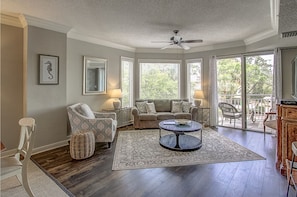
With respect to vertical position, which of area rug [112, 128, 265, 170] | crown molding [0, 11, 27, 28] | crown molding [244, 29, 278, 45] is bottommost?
area rug [112, 128, 265, 170]

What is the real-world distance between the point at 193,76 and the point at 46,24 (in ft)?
15.9

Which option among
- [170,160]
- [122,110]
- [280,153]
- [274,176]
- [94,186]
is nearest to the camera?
[94,186]

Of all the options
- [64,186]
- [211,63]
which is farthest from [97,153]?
[211,63]

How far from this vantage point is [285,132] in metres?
2.68

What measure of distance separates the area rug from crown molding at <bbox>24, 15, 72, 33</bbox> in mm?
2935

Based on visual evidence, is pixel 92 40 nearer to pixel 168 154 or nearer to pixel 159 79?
pixel 159 79

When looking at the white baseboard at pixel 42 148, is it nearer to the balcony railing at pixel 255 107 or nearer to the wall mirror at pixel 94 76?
the wall mirror at pixel 94 76

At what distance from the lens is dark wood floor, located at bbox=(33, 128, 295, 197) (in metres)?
2.22

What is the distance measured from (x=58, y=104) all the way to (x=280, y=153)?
4449mm

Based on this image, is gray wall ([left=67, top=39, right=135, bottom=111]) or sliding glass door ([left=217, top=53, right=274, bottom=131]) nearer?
gray wall ([left=67, top=39, right=135, bottom=111])

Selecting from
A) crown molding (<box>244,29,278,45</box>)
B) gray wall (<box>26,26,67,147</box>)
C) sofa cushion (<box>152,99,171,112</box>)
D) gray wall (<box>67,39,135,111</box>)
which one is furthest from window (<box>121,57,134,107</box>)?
crown molding (<box>244,29,278,45</box>)

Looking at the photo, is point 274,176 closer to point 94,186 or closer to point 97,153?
point 94,186

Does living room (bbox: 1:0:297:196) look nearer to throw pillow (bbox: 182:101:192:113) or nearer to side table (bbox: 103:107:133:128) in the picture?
side table (bbox: 103:107:133:128)

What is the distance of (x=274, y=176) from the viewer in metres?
2.59
